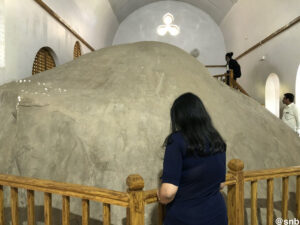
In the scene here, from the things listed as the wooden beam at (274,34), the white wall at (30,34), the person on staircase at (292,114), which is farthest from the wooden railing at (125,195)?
the wooden beam at (274,34)

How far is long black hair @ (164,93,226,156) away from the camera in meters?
1.46

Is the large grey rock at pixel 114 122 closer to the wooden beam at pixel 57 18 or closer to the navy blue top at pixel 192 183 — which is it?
the navy blue top at pixel 192 183

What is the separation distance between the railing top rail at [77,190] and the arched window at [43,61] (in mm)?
5516

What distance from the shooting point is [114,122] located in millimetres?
3689

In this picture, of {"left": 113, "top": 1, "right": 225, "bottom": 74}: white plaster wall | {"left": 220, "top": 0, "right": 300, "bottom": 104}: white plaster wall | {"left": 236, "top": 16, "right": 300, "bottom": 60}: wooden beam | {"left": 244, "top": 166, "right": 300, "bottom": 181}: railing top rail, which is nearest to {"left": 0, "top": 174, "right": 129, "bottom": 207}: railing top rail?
{"left": 244, "top": 166, "right": 300, "bottom": 181}: railing top rail

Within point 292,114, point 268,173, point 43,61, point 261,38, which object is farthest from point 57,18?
point 268,173

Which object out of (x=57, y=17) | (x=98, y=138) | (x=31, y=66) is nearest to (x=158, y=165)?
(x=98, y=138)

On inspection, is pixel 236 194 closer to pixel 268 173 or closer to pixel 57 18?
pixel 268 173

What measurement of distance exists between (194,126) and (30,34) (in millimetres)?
6293

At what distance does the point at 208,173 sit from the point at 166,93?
2.79 m

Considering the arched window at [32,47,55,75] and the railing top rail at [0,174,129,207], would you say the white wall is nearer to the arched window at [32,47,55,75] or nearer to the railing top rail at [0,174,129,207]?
the arched window at [32,47,55,75]

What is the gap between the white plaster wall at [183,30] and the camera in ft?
48.8

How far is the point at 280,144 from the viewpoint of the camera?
4262 mm

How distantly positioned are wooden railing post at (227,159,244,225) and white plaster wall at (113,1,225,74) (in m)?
13.1
